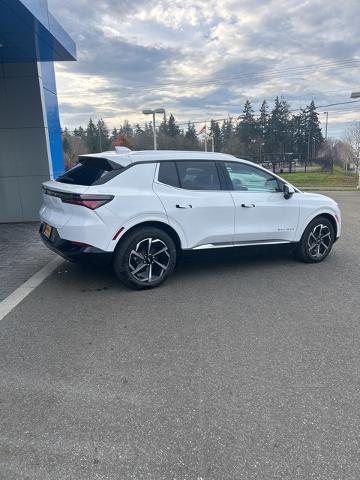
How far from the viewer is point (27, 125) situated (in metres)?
8.86

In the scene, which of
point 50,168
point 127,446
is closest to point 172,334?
point 127,446

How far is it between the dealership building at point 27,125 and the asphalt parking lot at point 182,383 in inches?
202

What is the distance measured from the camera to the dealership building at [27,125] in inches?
330

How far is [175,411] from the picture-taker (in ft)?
8.36

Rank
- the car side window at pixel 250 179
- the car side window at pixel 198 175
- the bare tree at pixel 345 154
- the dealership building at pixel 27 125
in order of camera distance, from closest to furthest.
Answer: the car side window at pixel 198 175 < the car side window at pixel 250 179 < the dealership building at pixel 27 125 < the bare tree at pixel 345 154

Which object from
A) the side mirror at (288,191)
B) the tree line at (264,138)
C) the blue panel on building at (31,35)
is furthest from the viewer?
the tree line at (264,138)

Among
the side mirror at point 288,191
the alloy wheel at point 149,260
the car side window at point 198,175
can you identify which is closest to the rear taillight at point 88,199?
the alloy wheel at point 149,260

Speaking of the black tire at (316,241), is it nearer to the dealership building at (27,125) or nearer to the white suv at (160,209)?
the white suv at (160,209)

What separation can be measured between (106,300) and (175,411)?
216 cm

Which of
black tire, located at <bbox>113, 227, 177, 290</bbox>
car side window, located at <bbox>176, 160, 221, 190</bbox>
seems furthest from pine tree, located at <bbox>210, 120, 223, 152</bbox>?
black tire, located at <bbox>113, 227, 177, 290</bbox>

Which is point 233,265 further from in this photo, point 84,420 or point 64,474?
point 64,474

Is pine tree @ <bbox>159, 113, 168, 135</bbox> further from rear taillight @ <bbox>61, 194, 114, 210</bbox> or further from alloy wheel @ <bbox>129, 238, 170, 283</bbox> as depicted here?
rear taillight @ <bbox>61, 194, 114, 210</bbox>

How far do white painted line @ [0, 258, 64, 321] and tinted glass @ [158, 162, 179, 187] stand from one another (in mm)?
2221

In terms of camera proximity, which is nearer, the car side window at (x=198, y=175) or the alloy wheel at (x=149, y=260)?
the alloy wheel at (x=149, y=260)
